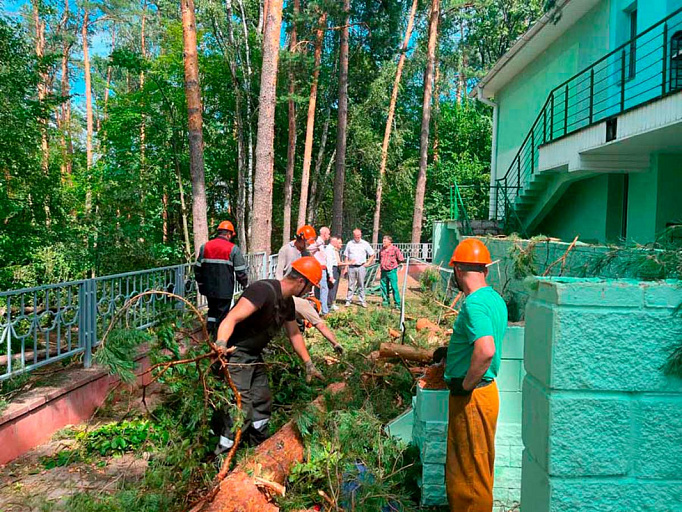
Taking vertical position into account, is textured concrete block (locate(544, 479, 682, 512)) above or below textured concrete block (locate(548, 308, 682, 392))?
below

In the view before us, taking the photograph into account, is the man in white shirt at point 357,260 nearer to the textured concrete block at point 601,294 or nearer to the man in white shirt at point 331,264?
the man in white shirt at point 331,264

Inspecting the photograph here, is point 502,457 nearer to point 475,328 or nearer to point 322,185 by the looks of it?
point 475,328

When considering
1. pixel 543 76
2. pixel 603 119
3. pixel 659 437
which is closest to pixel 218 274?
pixel 659 437

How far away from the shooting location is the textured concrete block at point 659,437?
190 centimetres

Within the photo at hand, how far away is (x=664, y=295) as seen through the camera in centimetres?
187

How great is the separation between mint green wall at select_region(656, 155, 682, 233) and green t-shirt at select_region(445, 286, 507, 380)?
7117 millimetres

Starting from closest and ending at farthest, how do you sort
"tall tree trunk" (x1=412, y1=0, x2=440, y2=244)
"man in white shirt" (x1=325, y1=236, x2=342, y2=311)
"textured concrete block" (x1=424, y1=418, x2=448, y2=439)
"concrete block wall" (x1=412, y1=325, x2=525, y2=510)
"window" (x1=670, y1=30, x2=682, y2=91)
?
1. "textured concrete block" (x1=424, y1=418, x2=448, y2=439)
2. "concrete block wall" (x1=412, y1=325, x2=525, y2=510)
3. "window" (x1=670, y1=30, x2=682, y2=91)
4. "man in white shirt" (x1=325, y1=236, x2=342, y2=311)
5. "tall tree trunk" (x1=412, y1=0, x2=440, y2=244)

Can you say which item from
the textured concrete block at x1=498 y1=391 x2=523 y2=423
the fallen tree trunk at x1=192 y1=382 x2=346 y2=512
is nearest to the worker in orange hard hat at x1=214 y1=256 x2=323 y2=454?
the fallen tree trunk at x1=192 y1=382 x2=346 y2=512

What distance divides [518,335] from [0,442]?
4.05 meters

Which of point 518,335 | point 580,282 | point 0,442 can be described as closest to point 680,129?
point 518,335

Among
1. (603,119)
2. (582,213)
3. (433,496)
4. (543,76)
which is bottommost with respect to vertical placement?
(433,496)

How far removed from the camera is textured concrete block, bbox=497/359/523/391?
3.85 meters

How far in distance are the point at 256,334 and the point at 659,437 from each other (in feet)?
8.88

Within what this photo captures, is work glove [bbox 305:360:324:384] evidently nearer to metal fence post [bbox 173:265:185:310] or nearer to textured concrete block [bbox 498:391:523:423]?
textured concrete block [bbox 498:391:523:423]
